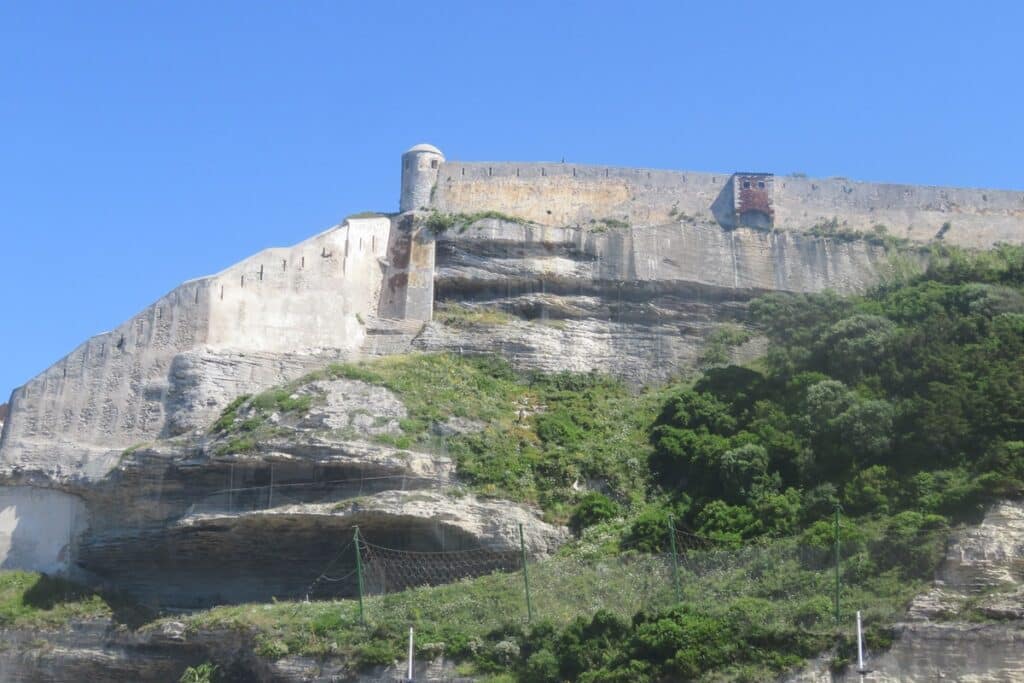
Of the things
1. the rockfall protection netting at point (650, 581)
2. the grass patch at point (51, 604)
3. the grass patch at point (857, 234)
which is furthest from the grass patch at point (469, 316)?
the grass patch at point (51, 604)

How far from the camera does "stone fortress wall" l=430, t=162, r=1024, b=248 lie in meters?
41.5

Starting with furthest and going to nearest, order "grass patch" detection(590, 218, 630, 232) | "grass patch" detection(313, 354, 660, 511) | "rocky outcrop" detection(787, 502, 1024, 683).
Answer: "grass patch" detection(590, 218, 630, 232) < "grass patch" detection(313, 354, 660, 511) < "rocky outcrop" detection(787, 502, 1024, 683)

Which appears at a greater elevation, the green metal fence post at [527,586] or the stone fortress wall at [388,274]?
the stone fortress wall at [388,274]

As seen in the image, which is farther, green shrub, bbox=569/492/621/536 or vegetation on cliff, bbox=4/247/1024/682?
green shrub, bbox=569/492/621/536

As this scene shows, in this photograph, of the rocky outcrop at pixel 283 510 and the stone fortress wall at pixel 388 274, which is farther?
the stone fortress wall at pixel 388 274

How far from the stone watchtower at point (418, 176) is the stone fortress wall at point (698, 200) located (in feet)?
0.75

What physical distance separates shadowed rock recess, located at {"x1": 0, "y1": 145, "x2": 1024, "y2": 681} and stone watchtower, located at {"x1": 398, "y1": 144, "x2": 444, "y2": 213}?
0.23 ft

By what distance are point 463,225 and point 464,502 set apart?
33.6ft

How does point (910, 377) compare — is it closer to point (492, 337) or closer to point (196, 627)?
point (492, 337)

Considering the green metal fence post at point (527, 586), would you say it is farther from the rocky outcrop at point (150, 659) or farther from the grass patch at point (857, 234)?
the grass patch at point (857, 234)

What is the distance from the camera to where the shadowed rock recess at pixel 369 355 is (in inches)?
1240

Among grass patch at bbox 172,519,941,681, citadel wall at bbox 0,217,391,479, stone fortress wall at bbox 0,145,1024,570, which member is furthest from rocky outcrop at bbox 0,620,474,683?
citadel wall at bbox 0,217,391,479

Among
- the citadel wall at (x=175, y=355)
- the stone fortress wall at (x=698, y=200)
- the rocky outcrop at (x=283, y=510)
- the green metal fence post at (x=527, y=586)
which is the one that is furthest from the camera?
the stone fortress wall at (x=698, y=200)

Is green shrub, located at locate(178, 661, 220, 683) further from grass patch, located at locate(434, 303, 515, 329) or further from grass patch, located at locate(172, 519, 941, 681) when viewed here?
grass patch, located at locate(434, 303, 515, 329)
